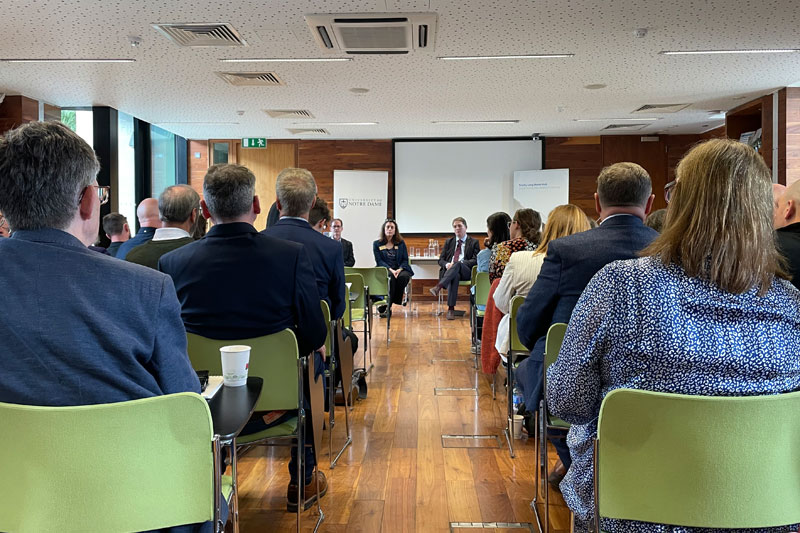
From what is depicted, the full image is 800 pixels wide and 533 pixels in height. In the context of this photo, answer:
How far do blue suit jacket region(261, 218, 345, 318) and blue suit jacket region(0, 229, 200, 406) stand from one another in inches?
77.8

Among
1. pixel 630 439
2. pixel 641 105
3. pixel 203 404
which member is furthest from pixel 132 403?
pixel 641 105

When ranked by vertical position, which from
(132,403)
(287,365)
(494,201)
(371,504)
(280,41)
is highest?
(280,41)

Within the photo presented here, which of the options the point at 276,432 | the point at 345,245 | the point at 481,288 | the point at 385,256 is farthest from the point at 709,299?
the point at 385,256

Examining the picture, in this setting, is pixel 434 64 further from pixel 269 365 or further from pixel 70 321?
pixel 70 321

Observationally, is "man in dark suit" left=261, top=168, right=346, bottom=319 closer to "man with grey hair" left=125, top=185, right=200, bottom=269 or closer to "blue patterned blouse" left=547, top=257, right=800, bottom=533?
"man with grey hair" left=125, top=185, right=200, bottom=269

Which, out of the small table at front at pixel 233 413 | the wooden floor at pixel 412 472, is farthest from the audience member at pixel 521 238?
the small table at front at pixel 233 413

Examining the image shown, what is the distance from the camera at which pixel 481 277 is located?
562 centimetres

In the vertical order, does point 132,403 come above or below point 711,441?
above

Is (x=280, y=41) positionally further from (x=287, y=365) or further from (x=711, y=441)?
(x=711, y=441)

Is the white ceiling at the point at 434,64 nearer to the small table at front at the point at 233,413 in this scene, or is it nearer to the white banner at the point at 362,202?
the white banner at the point at 362,202

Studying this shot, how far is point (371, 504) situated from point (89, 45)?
4.34 m

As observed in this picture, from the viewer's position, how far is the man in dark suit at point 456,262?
29.4 ft

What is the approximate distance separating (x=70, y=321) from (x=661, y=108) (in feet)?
27.7

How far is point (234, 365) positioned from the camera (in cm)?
191
